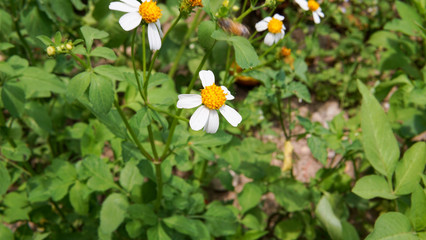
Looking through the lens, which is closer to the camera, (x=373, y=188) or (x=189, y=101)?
(x=189, y=101)

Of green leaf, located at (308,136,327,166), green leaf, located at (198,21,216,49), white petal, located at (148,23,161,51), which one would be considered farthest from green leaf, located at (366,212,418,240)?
white petal, located at (148,23,161,51)

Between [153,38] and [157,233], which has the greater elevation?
[153,38]

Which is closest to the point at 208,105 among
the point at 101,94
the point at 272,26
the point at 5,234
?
the point at 101,94

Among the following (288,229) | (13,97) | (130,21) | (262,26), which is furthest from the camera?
(288,229)

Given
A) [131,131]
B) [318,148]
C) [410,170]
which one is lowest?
[318,148]

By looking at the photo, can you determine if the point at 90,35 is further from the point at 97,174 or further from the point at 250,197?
the point at 250,197

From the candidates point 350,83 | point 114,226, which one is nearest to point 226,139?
point 114,226

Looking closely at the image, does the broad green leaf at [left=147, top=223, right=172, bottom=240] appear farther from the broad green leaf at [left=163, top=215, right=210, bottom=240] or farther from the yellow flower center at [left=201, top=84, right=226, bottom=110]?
the yellow flower center at [left=201, top=84, right=226, bottom=110]
